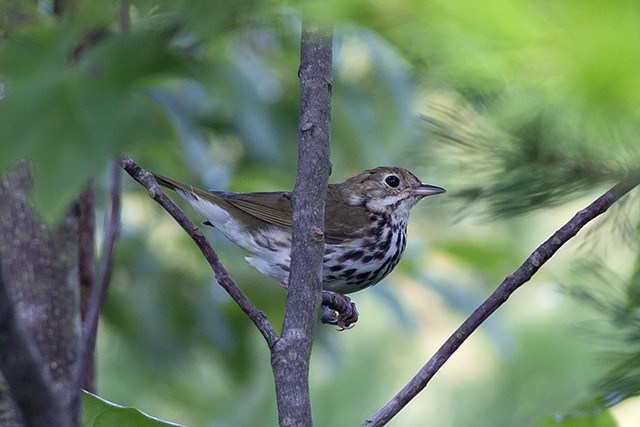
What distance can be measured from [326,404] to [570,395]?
4.48ft

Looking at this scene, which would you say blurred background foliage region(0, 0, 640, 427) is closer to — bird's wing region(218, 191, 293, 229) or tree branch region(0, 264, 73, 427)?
bird's wing region(218, 191, 293, 229)

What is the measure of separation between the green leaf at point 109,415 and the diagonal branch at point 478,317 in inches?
12.8

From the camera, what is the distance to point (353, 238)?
347cm

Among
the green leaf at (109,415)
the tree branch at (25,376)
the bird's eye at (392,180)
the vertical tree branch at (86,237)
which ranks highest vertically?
the bird's eye at (392,180)

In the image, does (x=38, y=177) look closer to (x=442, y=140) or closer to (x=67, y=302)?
(x=67, y=302)

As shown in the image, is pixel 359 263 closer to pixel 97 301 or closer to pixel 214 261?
pixel 97 301

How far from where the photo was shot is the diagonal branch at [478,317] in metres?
1.49

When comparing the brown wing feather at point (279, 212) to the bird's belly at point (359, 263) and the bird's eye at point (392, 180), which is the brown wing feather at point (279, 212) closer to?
the bird's belly at point (359, 263)

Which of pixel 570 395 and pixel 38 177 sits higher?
pixel 570 395

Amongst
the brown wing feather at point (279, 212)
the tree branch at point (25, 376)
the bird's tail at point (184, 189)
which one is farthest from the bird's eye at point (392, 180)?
the tree branch at point (25, 376)

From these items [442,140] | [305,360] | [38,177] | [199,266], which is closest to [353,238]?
[199,266]

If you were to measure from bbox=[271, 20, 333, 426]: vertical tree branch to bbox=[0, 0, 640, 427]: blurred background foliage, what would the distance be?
0.14m

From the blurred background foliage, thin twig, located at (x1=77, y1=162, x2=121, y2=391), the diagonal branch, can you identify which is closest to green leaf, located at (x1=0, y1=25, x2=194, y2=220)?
the blurred background foliage

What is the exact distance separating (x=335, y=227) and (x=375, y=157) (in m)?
0.31
